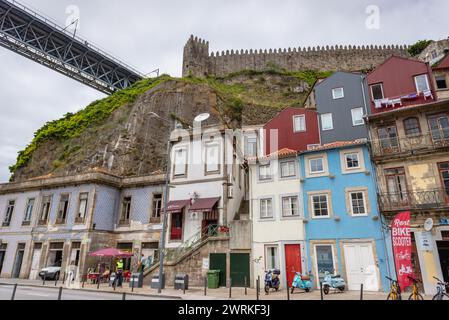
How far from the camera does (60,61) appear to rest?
165ft

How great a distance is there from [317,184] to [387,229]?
4.94 m

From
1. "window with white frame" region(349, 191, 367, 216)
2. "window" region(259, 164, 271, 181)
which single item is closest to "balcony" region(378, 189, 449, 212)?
"window with white frame" region(349, 191, 367, 216)

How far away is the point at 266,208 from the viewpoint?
21.9 m

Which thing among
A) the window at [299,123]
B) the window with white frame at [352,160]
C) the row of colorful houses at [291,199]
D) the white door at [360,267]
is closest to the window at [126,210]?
the row of colorful houses at [291,199]

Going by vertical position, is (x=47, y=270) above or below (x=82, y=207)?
below

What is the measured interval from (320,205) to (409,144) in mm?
6991

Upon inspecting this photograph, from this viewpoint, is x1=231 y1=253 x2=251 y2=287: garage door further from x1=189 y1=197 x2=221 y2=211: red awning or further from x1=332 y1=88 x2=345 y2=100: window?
x1=332 y1=88 x2=345 y2=100: window

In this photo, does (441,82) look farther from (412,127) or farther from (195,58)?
(195,58)

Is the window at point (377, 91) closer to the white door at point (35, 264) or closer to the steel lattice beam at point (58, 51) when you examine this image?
the white door at point (35, 264)

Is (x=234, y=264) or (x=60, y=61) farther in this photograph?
(x=60, y=61)

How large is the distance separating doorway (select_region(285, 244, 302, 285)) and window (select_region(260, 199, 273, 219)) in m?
2.47

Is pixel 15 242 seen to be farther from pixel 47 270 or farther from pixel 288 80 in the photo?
pixel 288 80

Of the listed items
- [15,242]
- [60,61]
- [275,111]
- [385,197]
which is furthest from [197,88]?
[385,197]

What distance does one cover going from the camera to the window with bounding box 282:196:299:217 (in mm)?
21047
